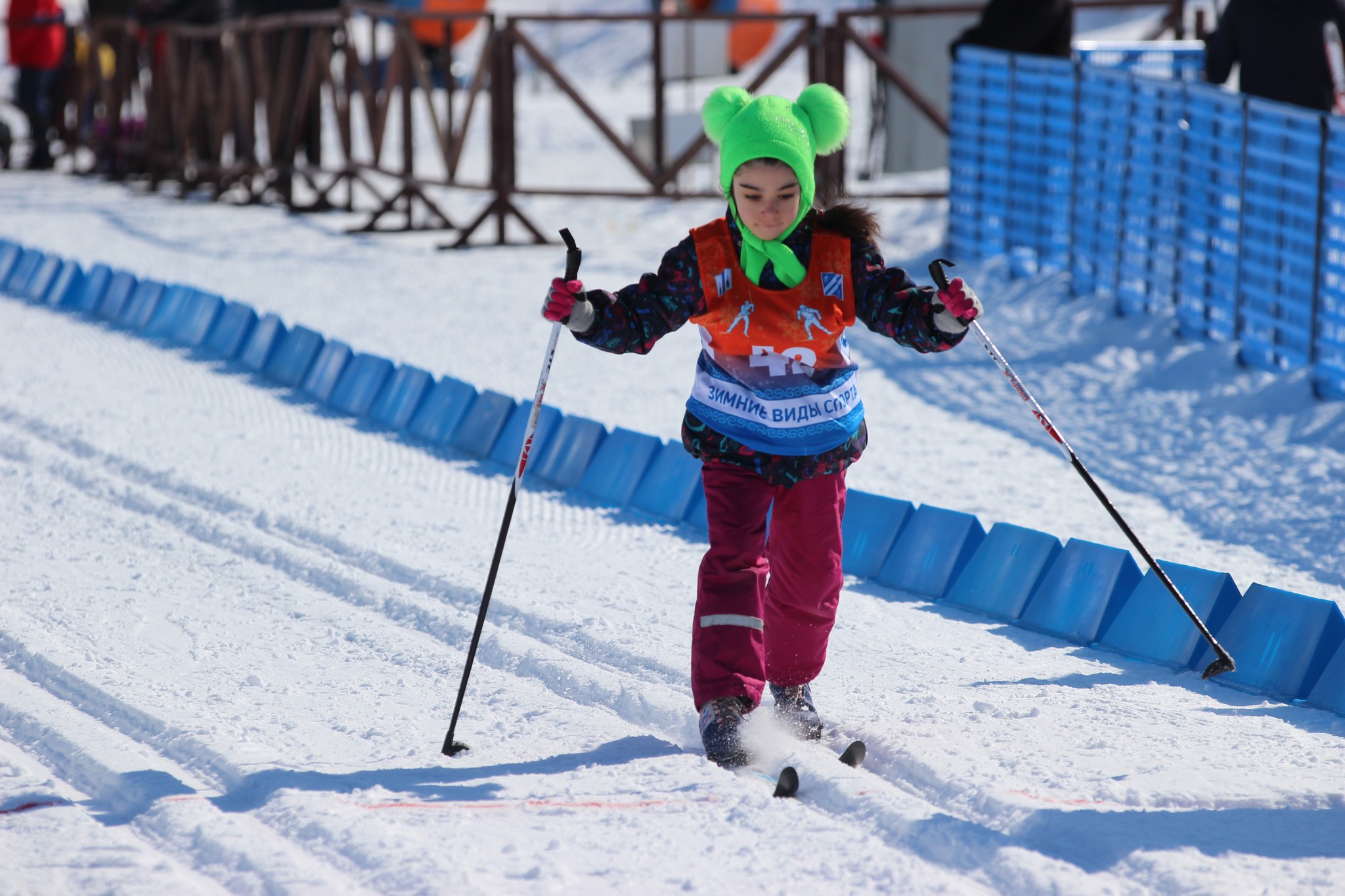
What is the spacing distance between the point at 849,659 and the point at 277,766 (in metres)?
1.53

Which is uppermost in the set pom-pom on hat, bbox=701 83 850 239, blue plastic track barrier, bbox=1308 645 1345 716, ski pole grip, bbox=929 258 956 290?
pom-pom on hat, bbox=701 83 850 239

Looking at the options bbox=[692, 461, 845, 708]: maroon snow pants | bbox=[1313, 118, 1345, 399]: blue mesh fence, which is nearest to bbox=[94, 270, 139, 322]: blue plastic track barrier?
bbox=[1313, 118, 1345, 399]: blue mesh fence

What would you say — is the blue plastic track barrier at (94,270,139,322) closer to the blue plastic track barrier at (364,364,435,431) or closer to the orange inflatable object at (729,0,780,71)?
the blue plastic track barrier at (364,364,435,431)

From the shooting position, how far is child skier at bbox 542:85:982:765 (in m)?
3.40

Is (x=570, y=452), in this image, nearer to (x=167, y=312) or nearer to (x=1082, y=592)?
(x=1082, y=592)

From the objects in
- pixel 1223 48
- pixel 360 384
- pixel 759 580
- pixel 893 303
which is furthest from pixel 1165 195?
pixel 759 580

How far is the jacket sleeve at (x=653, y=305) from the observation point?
3.45 metres

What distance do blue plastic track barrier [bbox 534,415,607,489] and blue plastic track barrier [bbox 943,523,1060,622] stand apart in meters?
1.78

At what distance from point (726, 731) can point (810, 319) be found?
2.99 ft

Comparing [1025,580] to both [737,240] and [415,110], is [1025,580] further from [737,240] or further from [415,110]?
[415,110]

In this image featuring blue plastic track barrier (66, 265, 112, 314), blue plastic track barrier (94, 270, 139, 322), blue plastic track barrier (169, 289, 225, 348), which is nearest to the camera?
blue plastic track barrier (169, 289, 225, 348)

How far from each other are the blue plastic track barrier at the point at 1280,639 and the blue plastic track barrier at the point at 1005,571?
58cm

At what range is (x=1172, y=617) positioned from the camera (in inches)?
166

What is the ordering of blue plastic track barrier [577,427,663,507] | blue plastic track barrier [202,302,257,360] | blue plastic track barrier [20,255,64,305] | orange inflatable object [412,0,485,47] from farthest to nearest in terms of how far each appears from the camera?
orange inflatable object [412,0,485,47], blue plastic track barrier [20,255,64,305], blue plastic track barrier [202,302,257,360], blue plastic track barrier [577,427,663,507]
